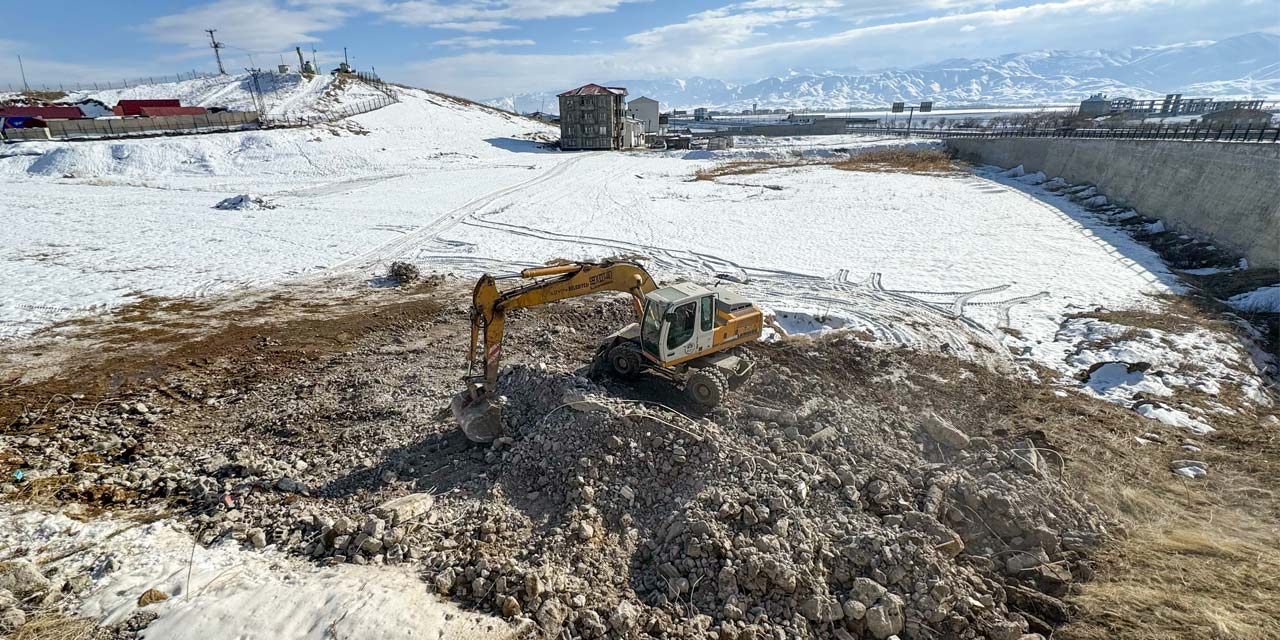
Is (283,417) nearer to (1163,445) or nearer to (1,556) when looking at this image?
(1,556)

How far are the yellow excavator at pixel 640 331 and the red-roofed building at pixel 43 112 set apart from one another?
6333 cm

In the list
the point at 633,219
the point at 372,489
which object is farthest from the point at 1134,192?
the point at 372,489

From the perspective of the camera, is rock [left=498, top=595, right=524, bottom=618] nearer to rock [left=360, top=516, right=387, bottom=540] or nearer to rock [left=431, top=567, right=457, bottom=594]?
rock [left=431, top=567, right=457, bottom=594]

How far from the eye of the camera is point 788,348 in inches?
563

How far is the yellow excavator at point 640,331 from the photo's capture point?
31.7 ft

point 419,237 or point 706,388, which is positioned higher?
point 419,237

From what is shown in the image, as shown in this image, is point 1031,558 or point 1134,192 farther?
point 1134,192

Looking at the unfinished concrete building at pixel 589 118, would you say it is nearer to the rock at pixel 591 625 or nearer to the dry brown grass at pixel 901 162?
the dry brown grass at pixel 901 162

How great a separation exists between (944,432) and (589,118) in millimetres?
61925

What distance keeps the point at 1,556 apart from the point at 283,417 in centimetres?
440

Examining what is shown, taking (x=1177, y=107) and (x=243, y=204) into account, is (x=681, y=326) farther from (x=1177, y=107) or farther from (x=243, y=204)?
(x=1177, y=107)

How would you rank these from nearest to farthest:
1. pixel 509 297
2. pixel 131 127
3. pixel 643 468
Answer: pixel 643 468 < pixel 509 297 < pixel 131 127


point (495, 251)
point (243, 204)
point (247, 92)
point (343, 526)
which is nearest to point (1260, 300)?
point (343, 526)

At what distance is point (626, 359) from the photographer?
11.3m
